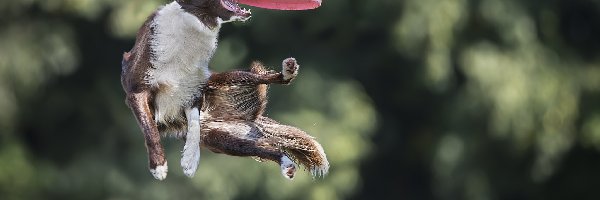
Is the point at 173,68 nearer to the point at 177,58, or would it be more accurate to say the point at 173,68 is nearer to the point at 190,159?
the point at 177,58

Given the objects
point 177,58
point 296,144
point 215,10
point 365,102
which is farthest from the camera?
point 365,102

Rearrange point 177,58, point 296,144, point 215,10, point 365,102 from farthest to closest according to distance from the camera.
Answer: point 365,102 → point 296,144 → point 177,58 → point 215,10

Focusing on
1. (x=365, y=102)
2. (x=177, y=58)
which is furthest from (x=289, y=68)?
(x=365, y=102)

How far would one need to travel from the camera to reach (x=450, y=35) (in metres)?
11.9

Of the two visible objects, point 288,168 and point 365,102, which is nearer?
point 288,168

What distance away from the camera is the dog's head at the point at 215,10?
2.45 m

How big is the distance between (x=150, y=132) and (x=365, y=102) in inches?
362

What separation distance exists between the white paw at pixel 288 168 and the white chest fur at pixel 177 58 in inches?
8.0

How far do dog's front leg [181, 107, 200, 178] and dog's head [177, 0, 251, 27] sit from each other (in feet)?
0.66

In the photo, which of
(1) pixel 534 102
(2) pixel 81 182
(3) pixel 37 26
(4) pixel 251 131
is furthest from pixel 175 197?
(4) pixel 251 131

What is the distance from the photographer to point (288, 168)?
266 centimetres

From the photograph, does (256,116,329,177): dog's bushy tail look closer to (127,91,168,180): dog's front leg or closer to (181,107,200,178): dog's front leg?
(181,107,200,178): dog's front leg

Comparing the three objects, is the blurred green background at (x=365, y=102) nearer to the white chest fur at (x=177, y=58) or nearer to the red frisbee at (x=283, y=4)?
the white chest fur at (x=177, y=58)

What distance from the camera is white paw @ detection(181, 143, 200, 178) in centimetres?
255
